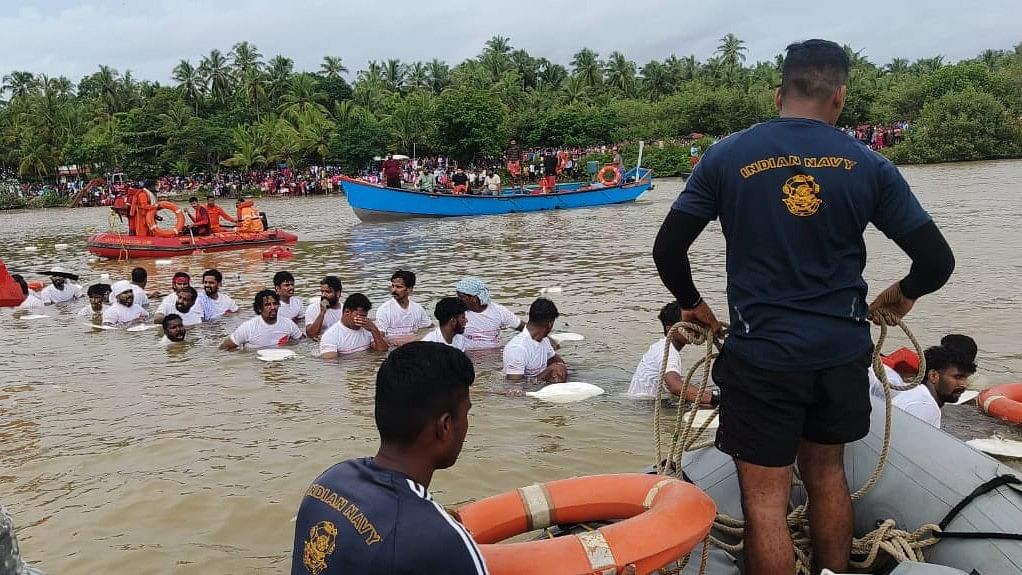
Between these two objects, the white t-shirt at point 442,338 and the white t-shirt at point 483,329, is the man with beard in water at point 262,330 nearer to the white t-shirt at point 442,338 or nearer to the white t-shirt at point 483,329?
the white t-shirt at point 442,338

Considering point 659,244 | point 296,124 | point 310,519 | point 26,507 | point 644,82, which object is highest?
point 644,82

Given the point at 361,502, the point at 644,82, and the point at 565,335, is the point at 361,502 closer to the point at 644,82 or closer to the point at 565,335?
the point at 565,335

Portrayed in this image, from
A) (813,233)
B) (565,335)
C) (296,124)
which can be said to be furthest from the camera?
(296,124)

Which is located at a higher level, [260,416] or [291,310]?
[291,310]

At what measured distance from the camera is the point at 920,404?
4.92 meters

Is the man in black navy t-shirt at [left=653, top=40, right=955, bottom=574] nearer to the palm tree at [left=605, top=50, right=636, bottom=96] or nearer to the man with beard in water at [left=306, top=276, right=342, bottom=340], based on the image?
the man with beard in water at [left=306, top=276, right=342, bottom=340]

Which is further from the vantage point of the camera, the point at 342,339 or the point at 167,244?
the point at 167,244

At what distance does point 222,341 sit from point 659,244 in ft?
26.0

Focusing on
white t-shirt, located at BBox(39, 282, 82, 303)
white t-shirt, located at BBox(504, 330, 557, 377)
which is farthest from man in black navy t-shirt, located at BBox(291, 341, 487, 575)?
white t-shirt, located at BBox(39, 282, 82, 303)

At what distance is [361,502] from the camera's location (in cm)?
203

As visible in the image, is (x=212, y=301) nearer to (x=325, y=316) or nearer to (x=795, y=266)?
(x=325, y=316)

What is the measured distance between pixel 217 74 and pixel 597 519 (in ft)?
227

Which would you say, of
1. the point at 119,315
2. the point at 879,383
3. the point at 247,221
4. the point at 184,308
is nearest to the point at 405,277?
the point at 184,308

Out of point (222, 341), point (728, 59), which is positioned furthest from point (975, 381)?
point (728, 59)
